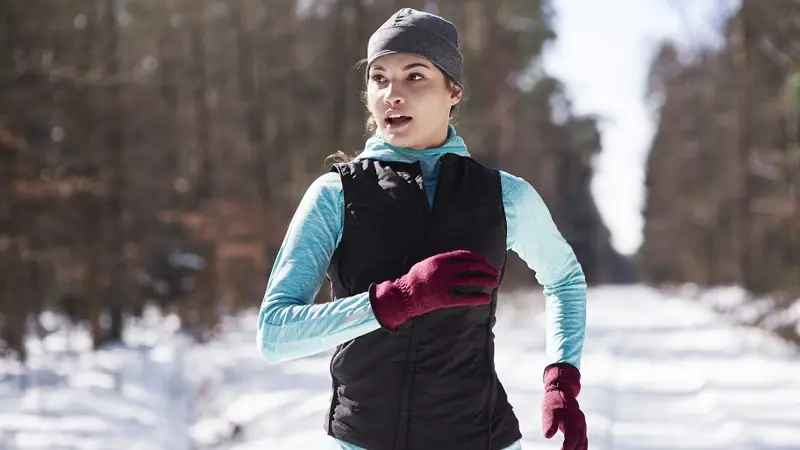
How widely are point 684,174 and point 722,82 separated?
16.6m

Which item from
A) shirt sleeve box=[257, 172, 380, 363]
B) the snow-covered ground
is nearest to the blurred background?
the snow-covered ground

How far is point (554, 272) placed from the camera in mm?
2891

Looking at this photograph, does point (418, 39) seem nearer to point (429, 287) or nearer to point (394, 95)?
point (394, 95)

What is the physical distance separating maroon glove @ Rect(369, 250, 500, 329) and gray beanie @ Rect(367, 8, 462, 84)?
0.60 metres

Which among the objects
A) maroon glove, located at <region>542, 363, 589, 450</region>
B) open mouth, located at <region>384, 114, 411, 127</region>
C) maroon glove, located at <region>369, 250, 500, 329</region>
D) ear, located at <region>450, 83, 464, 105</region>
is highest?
ear, located at <region>450, 83, 464, 105</region>

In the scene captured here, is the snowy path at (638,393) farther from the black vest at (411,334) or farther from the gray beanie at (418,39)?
the gray beanie at (418,39)

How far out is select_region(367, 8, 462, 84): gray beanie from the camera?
260 centimetres

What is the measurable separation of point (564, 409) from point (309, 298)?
30.3 inches

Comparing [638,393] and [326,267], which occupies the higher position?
[638,393]

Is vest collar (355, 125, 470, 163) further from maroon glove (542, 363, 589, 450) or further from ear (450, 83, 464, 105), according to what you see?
maroon glove (542, 363, 589, 450)

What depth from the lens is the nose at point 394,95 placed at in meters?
2.59

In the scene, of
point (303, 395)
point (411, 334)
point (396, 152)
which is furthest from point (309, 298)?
point (303, 395)

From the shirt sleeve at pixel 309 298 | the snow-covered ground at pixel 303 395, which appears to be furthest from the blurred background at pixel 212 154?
the shirt sleeve at pixel 309 298

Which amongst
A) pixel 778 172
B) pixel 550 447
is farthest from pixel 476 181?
pixel 778 172
